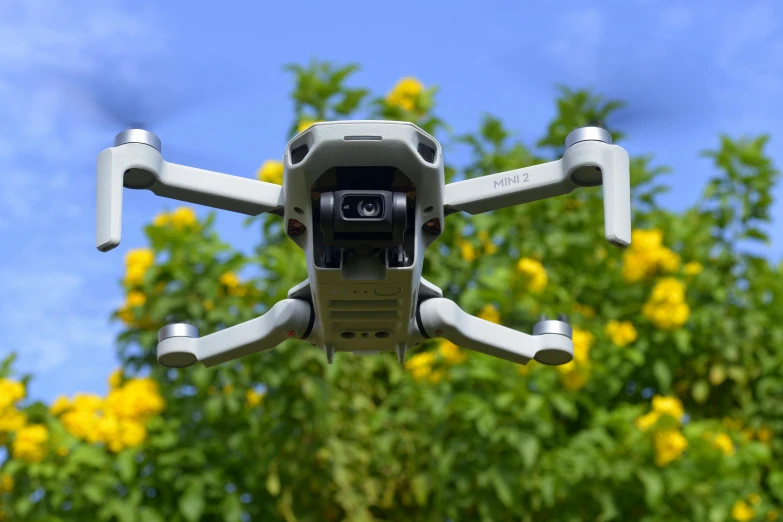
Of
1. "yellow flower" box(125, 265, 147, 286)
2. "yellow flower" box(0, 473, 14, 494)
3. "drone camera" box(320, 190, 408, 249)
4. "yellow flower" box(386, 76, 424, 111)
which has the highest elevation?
"yellow flower" box(386, 76, 424, 111)

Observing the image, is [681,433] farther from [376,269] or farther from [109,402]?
[376,269]

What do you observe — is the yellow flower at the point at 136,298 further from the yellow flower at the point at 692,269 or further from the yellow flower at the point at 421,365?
the yellow flower at the point at 692,269

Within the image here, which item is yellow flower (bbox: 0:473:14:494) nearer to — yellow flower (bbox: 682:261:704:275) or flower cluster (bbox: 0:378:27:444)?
flower cluster (bbox: 0:378:27:444)

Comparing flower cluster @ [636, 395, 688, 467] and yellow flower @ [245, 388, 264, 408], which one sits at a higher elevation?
yellow flower @ [245, 388, 264, 408]

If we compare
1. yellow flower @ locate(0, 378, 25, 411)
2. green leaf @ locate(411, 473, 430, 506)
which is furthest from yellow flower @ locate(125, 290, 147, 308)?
green leaf @ locate(411, 473, 430, 506)

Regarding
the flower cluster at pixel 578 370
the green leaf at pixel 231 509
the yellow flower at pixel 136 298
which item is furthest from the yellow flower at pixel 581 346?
the yellow flower at pixel 136 298

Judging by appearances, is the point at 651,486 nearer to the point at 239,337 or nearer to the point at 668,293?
the point at 668,293

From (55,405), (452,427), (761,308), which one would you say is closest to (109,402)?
(55,405)

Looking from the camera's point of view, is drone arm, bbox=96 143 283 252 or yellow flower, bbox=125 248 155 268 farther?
yellow flower, bbox=125 248 155 268
